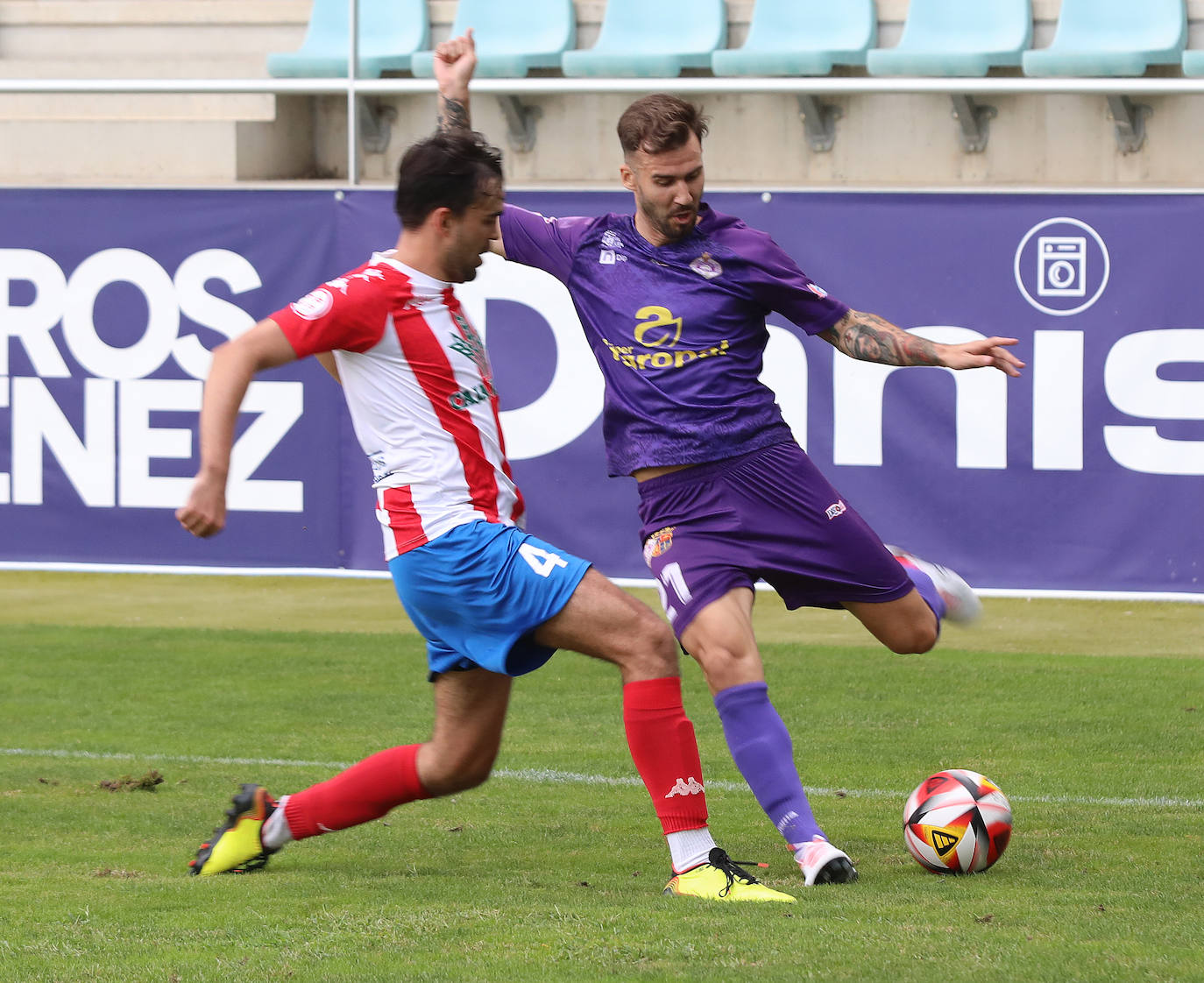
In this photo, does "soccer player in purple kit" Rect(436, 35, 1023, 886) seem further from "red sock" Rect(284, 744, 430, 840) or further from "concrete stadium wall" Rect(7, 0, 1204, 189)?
"concrete stadium wall" Rect(7, 0, 1204, 189)

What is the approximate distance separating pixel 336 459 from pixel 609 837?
4.29 metres

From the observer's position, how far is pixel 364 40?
47.0ft

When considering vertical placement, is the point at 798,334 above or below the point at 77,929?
above

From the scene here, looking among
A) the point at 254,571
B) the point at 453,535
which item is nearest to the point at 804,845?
the point at 453,535

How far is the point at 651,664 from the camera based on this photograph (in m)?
4.39

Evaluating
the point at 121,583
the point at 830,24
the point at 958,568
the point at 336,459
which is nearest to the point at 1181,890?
the point at 958,568

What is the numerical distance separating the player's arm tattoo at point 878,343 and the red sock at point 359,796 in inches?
62.0

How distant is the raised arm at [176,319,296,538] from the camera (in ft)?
13.1

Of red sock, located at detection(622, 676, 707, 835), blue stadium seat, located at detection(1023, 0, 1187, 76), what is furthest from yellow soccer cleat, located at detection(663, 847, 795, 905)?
blue stadium seat, located at detection(1023, 0, 1187, 76)

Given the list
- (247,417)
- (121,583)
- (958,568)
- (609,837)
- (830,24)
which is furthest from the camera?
(830,24)

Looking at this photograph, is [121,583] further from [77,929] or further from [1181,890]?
[1181,890]

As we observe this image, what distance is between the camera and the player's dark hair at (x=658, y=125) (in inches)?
184

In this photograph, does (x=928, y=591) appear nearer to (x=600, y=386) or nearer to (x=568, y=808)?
(x=568, y=808)

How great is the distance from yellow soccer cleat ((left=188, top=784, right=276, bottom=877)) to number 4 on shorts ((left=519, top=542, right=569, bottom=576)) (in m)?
1.03
